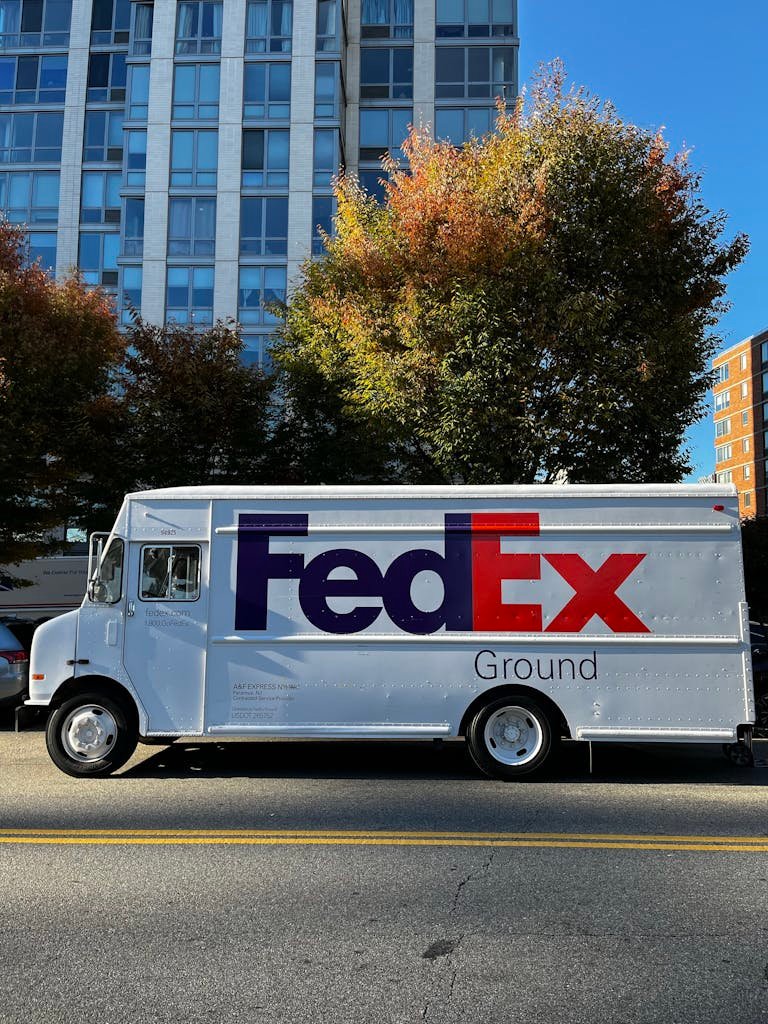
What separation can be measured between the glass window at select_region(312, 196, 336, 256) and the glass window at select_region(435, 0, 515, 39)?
903 centimetres

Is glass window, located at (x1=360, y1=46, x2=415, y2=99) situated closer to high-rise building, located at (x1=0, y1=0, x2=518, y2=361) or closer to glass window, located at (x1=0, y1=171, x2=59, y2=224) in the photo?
high-rise building, located at (x1=0, y1=0, x2=518, y2=361)

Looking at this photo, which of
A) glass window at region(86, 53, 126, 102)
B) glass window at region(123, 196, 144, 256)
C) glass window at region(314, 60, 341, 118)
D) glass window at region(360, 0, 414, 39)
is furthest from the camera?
glass window at region(86, 53, 126, 102)

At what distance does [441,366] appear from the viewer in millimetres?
12742

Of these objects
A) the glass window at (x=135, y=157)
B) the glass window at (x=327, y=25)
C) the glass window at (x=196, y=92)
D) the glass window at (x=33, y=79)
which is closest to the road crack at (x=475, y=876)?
the glass window at (x=135, y=157)

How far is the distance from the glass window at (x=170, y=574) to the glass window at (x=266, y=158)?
93.4ft

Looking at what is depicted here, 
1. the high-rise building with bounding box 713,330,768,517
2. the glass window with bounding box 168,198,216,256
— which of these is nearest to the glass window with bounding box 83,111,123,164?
the glass window with bounding box 168,198,216,256

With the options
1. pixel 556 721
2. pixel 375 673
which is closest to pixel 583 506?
pixel 556 721

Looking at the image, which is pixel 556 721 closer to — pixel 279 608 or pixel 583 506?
pixel 583 506

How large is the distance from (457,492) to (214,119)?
102ft

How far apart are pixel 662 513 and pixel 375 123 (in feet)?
103

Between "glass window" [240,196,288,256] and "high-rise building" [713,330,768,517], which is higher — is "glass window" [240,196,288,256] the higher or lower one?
the lower one

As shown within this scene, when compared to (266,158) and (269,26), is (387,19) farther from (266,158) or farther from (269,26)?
(266,158)

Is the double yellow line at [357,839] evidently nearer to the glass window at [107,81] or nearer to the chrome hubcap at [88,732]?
the chrome hubcap at [88,732]

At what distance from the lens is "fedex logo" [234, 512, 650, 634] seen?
27.1 feet
